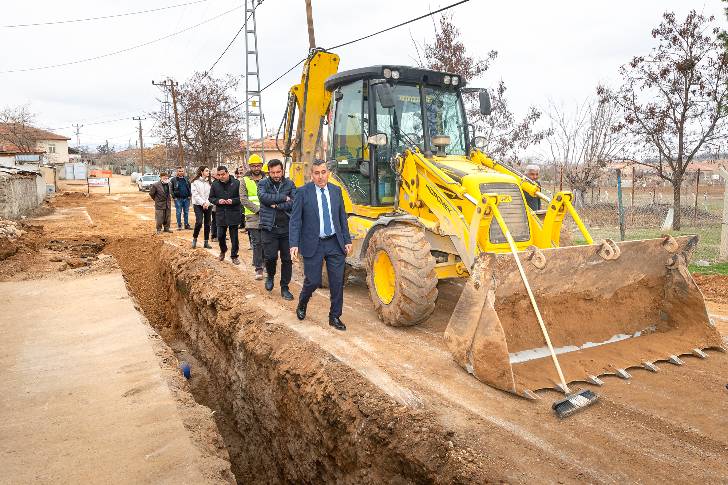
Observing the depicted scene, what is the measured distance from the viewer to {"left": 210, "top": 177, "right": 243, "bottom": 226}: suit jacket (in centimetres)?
875

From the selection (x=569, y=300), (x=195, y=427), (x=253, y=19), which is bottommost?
(x=195, y=427)

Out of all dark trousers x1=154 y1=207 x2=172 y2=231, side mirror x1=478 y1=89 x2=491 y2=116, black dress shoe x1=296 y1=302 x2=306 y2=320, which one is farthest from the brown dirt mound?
dark trousers x1=154 y1=207 x2=172 y2=231

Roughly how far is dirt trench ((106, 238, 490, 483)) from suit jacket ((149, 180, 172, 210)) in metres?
5.20

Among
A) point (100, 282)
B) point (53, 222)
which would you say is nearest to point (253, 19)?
point (53, 222)

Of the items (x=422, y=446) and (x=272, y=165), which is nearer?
(x=422, y=446)

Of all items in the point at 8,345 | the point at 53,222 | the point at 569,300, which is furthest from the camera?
the point at 53,222

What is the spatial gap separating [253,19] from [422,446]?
23.9 meters

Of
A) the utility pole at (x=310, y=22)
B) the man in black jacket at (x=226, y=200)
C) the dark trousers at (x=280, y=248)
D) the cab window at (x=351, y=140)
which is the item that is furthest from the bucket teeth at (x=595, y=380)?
the utility pole at (x=310, y=22)

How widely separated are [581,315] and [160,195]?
39.1 ft

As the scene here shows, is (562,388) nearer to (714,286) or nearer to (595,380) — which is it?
(595,380)

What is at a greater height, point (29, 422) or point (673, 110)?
point (673, 110)

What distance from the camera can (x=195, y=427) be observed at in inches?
159

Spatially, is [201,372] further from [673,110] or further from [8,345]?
[673,110]

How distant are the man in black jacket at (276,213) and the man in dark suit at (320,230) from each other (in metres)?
1.32
